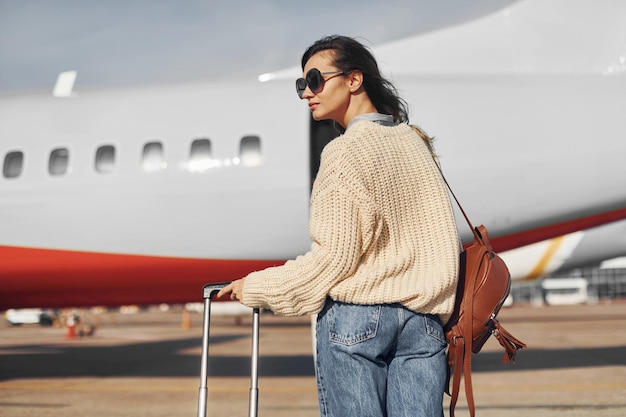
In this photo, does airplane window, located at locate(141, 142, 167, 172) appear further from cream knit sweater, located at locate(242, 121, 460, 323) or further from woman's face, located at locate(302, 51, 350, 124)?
cream knit sweater, located at locate(242, 121, 460, 323)

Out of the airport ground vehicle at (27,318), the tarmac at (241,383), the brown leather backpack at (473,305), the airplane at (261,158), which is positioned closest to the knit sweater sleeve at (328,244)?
the brown leather backpack at (473,305)

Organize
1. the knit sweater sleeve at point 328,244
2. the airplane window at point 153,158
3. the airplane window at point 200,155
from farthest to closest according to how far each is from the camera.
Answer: the airplane window at point 153,158
the airplane window at point 200,155
the knit sweater sleeve at point 328,244

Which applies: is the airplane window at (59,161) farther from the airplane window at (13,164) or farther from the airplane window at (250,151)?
the airplane window at (250,151)

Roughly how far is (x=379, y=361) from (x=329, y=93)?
818 millimetres

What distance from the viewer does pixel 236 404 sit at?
6.70 m

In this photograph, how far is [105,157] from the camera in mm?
8438

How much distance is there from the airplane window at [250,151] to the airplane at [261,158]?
1 centimetres

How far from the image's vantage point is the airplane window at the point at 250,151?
8.00 m

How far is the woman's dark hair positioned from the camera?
7.23ft

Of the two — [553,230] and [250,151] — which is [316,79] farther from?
[553,230]

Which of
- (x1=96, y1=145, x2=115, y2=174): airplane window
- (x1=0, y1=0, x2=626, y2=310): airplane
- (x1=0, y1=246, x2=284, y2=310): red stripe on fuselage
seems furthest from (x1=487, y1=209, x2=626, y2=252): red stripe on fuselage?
(x1=96, y1=145, x2=115, y2=174): airplane window

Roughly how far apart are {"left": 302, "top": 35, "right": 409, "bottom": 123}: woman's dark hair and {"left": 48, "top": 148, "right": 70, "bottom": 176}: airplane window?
683 centimetres

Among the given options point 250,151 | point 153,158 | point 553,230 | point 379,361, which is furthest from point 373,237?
point 153,158

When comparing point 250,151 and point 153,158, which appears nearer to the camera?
point 250,151
